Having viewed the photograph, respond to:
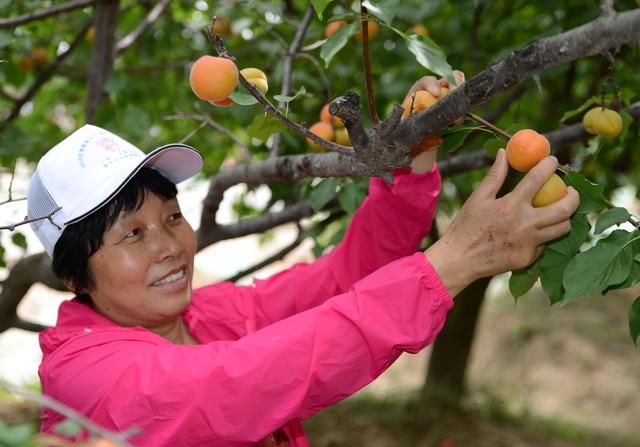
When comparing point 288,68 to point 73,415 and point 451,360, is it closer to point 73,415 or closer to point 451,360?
point 73,415

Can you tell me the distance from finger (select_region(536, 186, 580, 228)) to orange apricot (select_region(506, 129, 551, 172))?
9cm

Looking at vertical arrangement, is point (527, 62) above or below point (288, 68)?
above

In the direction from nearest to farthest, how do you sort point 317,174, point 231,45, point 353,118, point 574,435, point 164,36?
point 353,118 → point 317,174 → point 231,45 → point 164,36 → point 574,435

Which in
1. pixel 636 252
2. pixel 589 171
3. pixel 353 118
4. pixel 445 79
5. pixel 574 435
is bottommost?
pixel 574 435

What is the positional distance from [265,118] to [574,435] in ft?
13.0

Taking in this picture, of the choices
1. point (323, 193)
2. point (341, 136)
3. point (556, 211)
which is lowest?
point (323, 193)

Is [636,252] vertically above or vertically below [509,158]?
below

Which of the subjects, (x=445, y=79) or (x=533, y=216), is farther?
(x=445, y=79)

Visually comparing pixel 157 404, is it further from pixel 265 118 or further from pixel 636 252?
pixel 636 252

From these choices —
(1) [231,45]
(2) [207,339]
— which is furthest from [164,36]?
(2) [207,339]

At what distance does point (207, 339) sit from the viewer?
206 cm

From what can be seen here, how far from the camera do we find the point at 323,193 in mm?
2170

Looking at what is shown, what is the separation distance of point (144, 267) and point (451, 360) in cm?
333

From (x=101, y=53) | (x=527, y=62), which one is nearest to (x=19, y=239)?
(x=101, y=53)
